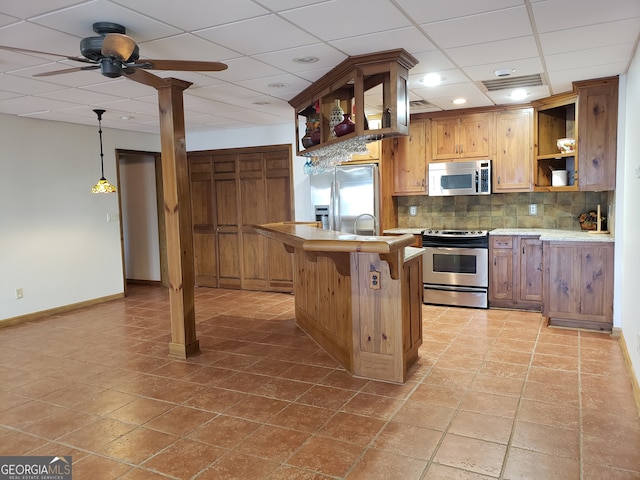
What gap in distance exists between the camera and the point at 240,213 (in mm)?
7297

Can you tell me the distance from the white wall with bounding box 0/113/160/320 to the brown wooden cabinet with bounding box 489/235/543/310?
202 inches

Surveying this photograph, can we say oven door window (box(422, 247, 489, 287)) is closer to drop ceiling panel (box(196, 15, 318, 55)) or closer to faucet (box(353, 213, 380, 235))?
faucet (box(353, 213, 380, 235))

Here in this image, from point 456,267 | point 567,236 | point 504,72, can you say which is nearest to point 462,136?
point 456,267

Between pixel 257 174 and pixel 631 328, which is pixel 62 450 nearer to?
pixel 631 328

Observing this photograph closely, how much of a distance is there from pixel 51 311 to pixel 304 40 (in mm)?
4868

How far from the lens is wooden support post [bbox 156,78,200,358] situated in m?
4.08

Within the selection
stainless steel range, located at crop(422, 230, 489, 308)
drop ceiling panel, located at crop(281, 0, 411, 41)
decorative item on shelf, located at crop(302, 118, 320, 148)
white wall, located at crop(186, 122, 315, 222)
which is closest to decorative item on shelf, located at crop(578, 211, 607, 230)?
stainless steel range, located at crop(422, 230, 489, 308)

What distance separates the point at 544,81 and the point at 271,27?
2955 millimetres

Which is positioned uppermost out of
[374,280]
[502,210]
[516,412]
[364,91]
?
[364,91]

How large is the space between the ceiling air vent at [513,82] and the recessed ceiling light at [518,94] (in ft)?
0.61

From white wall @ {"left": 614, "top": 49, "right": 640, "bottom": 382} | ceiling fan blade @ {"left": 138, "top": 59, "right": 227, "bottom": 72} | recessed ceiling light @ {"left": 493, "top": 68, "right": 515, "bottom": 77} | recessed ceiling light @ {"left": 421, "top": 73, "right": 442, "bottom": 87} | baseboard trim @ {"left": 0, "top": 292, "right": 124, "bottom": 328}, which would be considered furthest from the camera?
baseboard trim @ {"left": 0, "top": 292, "right": 124, "bottom": 328}

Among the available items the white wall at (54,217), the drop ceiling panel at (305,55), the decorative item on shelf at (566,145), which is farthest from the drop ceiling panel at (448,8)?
the white wall at (54,217)

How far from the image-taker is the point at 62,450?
8.91 feet

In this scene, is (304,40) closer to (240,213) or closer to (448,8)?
(448,8)
